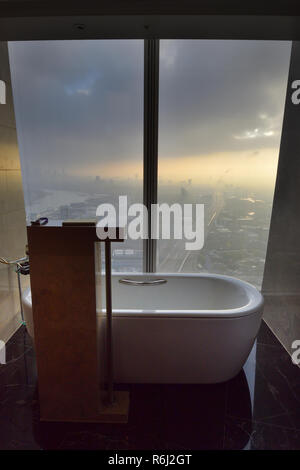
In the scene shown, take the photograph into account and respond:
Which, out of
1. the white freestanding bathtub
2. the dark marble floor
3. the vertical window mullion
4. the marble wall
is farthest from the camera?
the vertical window mullion

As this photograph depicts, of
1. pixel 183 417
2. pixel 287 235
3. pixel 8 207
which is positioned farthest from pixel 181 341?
pixel 8 207

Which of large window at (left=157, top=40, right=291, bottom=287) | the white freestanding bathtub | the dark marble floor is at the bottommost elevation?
the dark marble floor

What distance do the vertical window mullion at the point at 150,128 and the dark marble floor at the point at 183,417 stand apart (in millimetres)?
1299

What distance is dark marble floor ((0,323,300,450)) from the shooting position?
1.48 meters

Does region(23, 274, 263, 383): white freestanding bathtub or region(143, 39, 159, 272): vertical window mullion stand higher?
region(143, 39, 159, 272): vertical window mullion

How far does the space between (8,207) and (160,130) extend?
1.44 m

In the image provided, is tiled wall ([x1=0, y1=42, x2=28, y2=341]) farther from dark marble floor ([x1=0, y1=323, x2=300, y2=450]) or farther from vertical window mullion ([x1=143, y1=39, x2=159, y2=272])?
vertical window mullion ([x1=143, y1=39, x2=159, y2=272])

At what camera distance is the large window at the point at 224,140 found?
93.7 inches

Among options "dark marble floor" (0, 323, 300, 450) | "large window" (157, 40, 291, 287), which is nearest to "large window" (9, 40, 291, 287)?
"large window" (157, 40, 291, 287)

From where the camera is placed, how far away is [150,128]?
2498 mm

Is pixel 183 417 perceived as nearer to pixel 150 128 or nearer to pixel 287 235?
pixel 287 235
